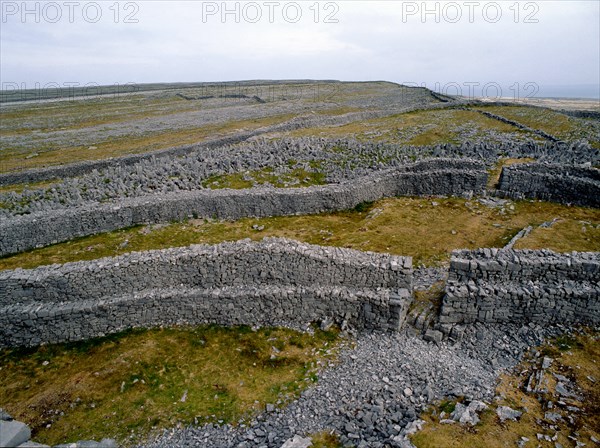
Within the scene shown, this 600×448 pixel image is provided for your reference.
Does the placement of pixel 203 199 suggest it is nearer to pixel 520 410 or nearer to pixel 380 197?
pixel 380 197

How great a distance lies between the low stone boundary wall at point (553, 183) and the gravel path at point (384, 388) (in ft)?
47.1

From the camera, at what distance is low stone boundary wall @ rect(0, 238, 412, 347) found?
1341 cm

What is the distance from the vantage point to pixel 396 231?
20.3 m

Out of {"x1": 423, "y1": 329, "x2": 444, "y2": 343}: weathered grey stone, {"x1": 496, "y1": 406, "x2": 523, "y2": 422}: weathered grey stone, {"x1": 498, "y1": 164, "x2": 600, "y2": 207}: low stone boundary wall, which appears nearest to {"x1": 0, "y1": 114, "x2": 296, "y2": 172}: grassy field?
{"x1": 498, "y1": 164, "x2": 600, "y2": 207}: low stone boundary wall

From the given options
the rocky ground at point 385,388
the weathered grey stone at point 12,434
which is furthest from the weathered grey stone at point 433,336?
the weathered grey stone at point 12,434

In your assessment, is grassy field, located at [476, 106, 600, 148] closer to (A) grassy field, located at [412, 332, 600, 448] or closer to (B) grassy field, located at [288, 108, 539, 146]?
(B) grassy field, located at [288, 108, 539, 146]

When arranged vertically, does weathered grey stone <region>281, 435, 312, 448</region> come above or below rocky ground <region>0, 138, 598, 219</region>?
below

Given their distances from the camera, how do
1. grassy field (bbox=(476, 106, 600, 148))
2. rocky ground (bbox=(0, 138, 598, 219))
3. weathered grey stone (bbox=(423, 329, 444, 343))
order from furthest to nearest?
grassy field (bbox=(476, 106, 600, 148)), rocky ground (bbox=(0, 138, 598, 219)), weathered grey stone (bbox=(423, 329, 444, 343))

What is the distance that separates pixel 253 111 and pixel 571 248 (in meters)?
77.4

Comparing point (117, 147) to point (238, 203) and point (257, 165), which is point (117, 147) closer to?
point (257, 165)

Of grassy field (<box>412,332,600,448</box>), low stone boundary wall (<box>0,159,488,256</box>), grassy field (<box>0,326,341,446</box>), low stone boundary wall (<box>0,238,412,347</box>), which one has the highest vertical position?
low stone boundary wall (<box>0,159,488,256</box>)

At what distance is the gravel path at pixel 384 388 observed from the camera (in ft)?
30.1

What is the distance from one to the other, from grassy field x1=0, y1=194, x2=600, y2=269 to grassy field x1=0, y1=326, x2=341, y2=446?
269 inches

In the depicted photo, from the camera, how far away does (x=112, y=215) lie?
71.7ft
